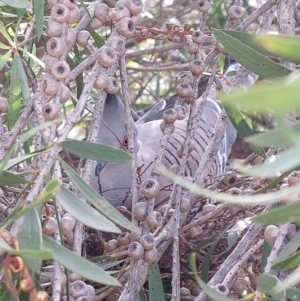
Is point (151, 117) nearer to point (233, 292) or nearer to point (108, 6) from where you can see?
point (108, 6)

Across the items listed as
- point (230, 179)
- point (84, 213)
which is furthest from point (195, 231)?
point (84, 213)

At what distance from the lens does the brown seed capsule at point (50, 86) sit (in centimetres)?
79

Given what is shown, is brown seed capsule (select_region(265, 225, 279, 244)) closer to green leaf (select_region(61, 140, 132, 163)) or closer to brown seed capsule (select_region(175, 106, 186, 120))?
green leaf (select_region(61, 140, 132, 163))

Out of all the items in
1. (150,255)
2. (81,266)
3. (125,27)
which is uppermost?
(125,27)

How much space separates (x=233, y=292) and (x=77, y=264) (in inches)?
12.7

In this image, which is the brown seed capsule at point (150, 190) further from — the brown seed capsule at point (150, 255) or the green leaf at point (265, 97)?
the green leaf at point (265, 97)

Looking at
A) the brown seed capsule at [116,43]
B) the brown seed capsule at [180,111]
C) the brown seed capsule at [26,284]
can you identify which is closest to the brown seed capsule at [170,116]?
the brown seed capsule at [180,111]

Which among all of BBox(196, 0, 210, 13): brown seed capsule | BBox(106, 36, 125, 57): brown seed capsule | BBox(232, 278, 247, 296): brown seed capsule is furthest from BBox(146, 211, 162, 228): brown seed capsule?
BBox(196, 0, 210, 13): brown seed capsule

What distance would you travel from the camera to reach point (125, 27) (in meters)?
0.90

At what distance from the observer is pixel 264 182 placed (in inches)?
37.4

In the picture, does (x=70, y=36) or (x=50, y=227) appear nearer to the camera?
(x=50, y=227)

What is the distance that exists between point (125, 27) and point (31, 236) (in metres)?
0.39

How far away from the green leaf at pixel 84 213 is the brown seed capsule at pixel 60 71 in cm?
20

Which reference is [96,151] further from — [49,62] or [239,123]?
[239,123]
